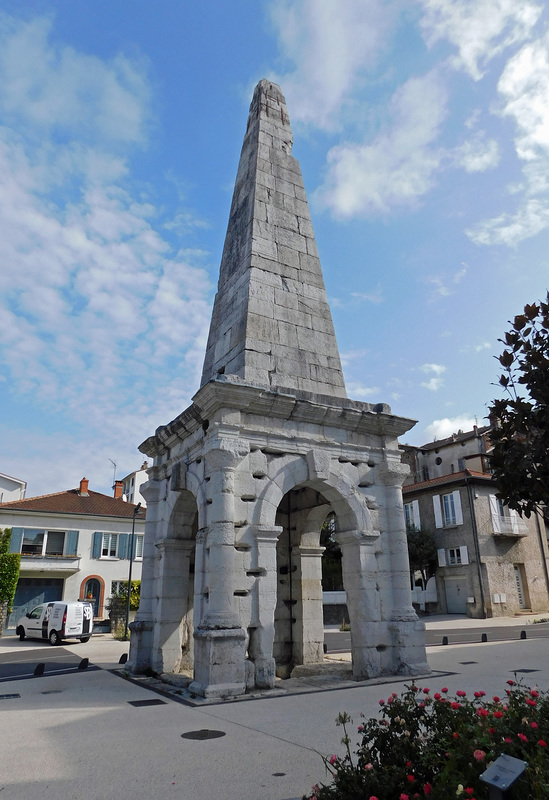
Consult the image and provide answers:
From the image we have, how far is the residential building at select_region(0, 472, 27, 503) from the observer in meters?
33.9

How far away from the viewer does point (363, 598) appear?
9.11m

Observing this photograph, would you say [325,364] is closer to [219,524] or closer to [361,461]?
[361,461]

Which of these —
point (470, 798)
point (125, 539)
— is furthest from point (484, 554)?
point (470, 798)

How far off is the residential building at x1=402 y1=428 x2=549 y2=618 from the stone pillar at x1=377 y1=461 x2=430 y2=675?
1747cm

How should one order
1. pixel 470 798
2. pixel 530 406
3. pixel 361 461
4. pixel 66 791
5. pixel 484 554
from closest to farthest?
1. pixel 470 798
2. pixel 66 791
3. pixel 530 406
4. pixel 361 461
5. pixel 484 554

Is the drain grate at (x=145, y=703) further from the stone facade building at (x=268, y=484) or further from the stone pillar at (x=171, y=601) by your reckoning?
the stone pillar at (x=171, y=601)

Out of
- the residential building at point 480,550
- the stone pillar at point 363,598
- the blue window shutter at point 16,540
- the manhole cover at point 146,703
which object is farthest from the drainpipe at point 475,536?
the blue window shutter at point 16,540

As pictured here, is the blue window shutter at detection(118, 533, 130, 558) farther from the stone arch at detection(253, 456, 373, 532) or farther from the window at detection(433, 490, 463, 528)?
the stone arch at detection(253, 456, 373, 532)

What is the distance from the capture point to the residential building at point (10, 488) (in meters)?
33.9

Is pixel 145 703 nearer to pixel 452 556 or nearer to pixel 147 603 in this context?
pixel 147 603

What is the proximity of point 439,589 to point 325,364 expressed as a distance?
22.4m

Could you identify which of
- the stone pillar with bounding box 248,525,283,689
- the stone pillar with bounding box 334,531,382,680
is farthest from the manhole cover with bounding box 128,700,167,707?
the stone pillar with bounding box 334,531,382,680

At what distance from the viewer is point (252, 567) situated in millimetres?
8273

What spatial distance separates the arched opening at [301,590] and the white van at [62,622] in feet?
43.5
